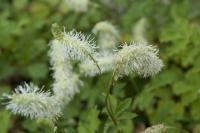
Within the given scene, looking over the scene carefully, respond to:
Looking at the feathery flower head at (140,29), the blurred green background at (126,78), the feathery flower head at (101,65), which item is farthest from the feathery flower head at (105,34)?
the feathery flower head at (140,29)

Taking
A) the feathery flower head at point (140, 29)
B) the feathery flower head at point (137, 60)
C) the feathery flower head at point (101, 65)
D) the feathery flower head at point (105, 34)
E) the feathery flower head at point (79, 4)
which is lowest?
the feathery flower head at point (137, 60)

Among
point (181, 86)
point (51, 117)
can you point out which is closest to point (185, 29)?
point (181, 86)

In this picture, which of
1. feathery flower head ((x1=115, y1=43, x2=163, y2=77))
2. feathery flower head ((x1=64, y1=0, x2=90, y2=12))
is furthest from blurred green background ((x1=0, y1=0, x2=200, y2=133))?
feathery flower head ((x1=115, y1=43, x2=163, y2=77))

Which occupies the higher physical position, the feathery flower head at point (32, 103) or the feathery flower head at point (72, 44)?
the feathery flower head at point (72, 44)

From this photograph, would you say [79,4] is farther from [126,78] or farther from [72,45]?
[72,45]

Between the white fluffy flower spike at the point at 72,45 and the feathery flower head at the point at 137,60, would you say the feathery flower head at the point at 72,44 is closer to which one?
the white fluffy flower spike at the point at 72,45

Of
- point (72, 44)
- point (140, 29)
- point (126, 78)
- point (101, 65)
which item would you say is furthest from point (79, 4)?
point (72, 44)
